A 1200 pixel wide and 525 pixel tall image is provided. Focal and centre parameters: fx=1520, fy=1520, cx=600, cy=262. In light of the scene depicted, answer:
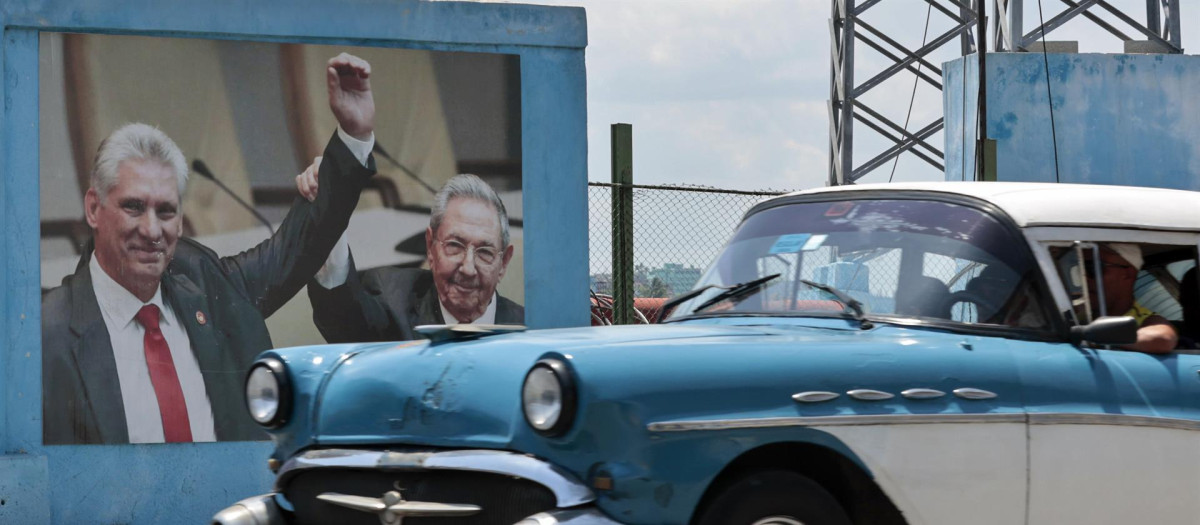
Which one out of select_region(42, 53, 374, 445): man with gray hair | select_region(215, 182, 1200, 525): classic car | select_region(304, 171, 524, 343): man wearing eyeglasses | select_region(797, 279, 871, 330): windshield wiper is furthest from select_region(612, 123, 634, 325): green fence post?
select_region(797, 279, 871, 330): windshield wiper

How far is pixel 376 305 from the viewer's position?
8727 mm

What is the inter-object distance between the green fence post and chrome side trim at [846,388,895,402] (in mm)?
5033

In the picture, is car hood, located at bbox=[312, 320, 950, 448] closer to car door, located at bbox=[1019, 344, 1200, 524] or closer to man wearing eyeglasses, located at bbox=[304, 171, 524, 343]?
car door, located at bbox=[1019, 344, 1200, 524]

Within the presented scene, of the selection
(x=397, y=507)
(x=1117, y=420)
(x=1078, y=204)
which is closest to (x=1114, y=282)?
(x=1078, y=204)

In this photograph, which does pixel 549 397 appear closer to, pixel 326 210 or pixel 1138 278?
pixel 1138 278

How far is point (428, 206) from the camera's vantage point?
29.0 ft

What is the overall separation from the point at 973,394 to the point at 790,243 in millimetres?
1044

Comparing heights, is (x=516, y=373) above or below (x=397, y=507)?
above

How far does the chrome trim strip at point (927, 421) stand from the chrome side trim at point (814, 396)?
5 centimetres

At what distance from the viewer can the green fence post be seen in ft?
30.4

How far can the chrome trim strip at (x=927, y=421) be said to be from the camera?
3939mm

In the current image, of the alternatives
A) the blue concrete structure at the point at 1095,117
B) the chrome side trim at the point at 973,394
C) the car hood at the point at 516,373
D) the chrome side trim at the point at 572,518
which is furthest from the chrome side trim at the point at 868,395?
the blue concrete structure at the point at 1095,117

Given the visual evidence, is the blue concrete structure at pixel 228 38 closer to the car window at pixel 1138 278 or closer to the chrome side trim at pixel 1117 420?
the car window at pixel 1138 278

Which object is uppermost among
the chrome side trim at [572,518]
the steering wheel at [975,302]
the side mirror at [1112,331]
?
the steering wheel at [975,302]
